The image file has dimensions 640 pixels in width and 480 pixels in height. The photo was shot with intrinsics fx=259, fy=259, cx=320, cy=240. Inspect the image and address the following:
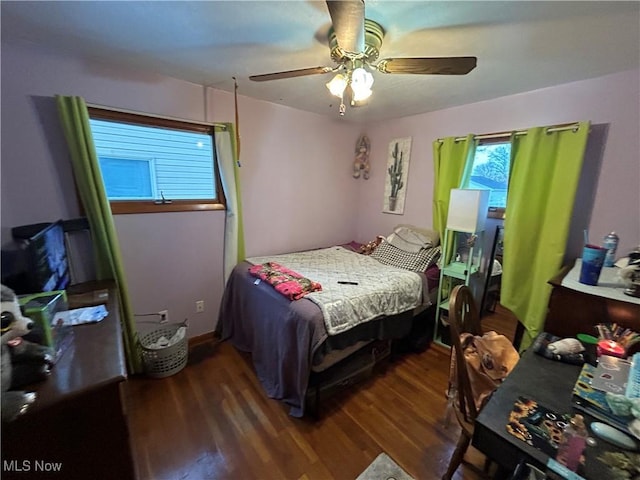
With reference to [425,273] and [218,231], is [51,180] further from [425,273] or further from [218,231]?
[425,273]

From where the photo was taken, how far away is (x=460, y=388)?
1.18m

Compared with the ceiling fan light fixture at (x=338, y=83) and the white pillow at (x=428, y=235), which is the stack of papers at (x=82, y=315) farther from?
the white pillow at (x=428, y=235)

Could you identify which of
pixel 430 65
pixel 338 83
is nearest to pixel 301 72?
pixel 338 83

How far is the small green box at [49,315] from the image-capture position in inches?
38.1

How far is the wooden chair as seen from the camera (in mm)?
1136

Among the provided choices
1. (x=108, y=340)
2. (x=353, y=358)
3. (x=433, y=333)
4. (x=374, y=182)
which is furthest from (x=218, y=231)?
(x=433, y=333)

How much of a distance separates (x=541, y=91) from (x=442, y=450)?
8.57ft

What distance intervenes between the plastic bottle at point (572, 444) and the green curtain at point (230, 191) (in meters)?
2.35

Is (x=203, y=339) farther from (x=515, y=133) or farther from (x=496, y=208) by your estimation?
(x=515, y=133)

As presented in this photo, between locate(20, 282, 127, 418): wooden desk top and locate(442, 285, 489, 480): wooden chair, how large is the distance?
1337 mm

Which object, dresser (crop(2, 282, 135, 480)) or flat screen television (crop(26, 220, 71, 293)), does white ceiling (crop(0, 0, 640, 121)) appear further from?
dresser (crop(2, 282, 135, 480))

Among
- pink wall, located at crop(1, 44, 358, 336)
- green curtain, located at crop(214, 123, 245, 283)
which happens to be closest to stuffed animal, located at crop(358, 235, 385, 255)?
pink wall, located at crop(1, 44, 358, 336)

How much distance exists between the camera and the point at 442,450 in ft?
4.94

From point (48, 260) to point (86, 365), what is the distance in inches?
30.9
